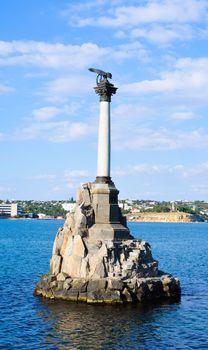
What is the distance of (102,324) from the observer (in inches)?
934

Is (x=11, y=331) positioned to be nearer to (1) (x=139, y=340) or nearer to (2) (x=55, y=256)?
(1) (x=139, y=340)

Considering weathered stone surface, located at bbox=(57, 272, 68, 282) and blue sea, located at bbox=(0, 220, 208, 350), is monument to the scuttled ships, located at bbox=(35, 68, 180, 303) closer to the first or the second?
weathered stone surface, located at bbox=(57, 272, 68, 282)

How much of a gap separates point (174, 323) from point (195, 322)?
0.99 meters

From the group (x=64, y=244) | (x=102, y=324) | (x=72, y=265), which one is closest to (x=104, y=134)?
(x=64, y=244)

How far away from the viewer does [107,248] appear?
29.4 meters

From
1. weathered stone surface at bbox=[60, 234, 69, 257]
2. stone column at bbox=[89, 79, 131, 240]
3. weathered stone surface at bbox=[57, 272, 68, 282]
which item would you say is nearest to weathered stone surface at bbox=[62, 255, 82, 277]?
weathered stone surface at bbox=[57, 272, 68, 282]

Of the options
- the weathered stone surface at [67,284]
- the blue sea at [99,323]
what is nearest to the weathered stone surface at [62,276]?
the weathered stone surface at [67,284]

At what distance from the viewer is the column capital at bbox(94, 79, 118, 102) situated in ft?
107

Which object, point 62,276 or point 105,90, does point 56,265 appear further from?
point 105,90

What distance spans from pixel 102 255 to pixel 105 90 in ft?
31.6

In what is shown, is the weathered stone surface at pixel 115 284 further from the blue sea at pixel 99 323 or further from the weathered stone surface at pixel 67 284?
the weathered stone surface at pixel 67 284

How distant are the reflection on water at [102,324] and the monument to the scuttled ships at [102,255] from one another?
0.95 meters

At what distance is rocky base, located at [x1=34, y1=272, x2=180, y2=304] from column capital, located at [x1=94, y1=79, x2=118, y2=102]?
33.9ft

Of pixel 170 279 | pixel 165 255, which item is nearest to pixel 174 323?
pixel 170 279
